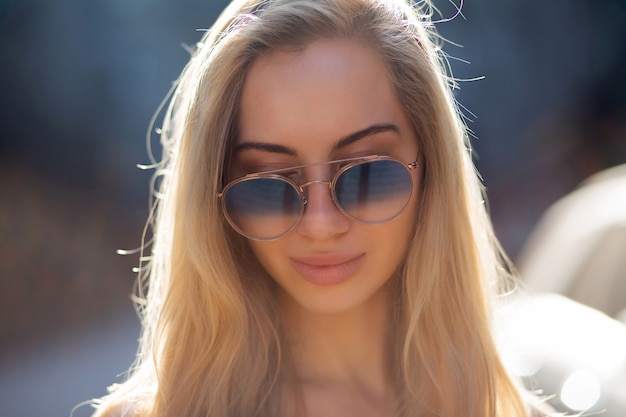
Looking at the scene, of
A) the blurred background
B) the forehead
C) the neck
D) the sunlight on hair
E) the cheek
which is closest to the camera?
the forehead

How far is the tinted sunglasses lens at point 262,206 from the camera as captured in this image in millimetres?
2037

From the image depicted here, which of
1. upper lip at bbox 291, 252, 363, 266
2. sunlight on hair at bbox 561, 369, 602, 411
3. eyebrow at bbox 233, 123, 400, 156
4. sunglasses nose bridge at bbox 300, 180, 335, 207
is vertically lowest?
sunlight on hair at bbox 561, 369, 602, 411

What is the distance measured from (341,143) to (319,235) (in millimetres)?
248

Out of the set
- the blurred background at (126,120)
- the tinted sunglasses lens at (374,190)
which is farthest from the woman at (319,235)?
the blurred background at (126,120)

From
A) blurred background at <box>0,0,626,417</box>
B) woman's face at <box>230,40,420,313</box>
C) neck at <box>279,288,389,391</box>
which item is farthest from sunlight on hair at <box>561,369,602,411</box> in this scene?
blurred background at <box>0,0,626,417</box>

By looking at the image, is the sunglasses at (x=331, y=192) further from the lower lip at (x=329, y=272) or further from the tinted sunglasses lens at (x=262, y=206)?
the lower lip at (x=329, y=272)

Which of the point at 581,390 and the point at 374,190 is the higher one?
the point at 374,190

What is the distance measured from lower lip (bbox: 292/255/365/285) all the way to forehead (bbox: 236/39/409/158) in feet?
1.06

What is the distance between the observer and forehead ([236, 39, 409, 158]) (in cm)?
202

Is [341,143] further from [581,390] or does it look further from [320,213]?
[581,390]

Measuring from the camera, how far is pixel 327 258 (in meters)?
2.09

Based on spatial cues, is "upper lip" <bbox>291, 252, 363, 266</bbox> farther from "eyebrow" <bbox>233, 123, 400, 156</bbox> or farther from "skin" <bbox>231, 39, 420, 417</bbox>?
"eyebrow" <bbox>233, 123, 400, 156</bbox>

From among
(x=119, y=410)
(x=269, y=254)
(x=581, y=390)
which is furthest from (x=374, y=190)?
(x=581, y=390)

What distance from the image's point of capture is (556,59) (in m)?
8.99
